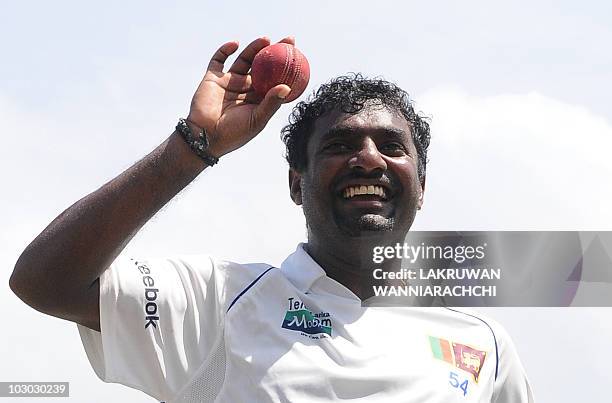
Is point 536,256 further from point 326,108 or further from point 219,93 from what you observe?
point 219,93

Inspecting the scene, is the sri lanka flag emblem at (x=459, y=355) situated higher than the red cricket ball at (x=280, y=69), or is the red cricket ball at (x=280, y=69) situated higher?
the red cricket ball at (x=280, y=69)

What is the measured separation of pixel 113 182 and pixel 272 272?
1.11 meters

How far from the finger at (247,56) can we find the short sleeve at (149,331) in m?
1.11

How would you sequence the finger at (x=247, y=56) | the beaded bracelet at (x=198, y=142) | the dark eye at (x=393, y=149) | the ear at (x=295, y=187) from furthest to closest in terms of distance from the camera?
the ear at (x=295, y=187)
the dark eye at (x=393, y=149)
the finger at (x=247, y=56)
the beaded bracelet at (x=198, y=142)

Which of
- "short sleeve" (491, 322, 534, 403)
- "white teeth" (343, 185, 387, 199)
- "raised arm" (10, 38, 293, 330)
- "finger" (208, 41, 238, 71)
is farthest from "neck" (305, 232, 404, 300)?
"finger" (208, 41, 238, 71)

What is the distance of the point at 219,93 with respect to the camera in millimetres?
5148

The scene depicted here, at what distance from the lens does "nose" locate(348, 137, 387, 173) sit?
552 centimetres

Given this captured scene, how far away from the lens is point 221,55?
5324 mm

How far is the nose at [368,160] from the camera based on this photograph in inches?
217

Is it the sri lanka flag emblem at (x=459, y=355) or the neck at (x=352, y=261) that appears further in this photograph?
the neck at (x=352, y=261)

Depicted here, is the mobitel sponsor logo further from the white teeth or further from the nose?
the nose

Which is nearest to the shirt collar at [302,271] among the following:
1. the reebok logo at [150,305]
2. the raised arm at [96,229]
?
the reebok logo at [150,305]

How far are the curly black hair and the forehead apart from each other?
5 centimetres

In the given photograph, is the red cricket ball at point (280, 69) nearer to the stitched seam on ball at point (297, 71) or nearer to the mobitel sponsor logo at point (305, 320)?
the stitched seam on ball at point (297, 71)
